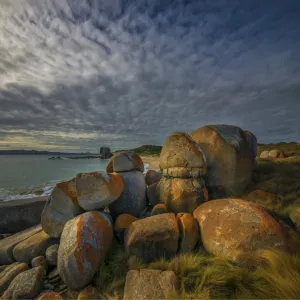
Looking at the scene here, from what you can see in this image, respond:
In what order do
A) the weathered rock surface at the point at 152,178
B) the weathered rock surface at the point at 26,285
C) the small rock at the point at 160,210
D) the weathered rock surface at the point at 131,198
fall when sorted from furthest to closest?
1. the weathered rock surface at the point at 152,178
2. the weathered rock surface at the point at 131,198
3. the small rock at the point at 160,210
4. the weathered rock surface at the point at 26,285

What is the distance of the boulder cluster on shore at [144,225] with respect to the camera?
2824 millimetres

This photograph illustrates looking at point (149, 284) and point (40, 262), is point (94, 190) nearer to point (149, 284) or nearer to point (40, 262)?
point (40, 262)

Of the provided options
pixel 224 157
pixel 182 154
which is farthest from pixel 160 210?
pixel 224 157

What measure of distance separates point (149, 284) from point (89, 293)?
1038mm

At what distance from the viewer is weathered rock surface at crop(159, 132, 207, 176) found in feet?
16.1

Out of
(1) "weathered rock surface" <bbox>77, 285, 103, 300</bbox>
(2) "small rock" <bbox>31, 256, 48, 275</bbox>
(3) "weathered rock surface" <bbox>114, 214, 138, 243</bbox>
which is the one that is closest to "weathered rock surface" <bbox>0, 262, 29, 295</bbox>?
(2) "small rock" <bbox>31, 256, 48, 275</bbox>

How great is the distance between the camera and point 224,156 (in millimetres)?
5281

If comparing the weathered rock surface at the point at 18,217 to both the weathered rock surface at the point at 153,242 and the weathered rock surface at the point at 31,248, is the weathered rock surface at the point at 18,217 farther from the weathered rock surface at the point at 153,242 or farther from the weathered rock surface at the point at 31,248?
the weathered rock surface at the point at 153,242

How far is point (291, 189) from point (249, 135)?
7.39 ft

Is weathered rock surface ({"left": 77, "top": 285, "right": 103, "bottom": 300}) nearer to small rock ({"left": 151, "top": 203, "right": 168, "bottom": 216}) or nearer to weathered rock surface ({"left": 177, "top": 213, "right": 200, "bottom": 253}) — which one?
weathered rock surface ({"left": 177, "top": 213, "right": 200, "bottom": 253})

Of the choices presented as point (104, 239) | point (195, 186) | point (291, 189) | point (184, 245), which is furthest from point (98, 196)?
point (291, 189)

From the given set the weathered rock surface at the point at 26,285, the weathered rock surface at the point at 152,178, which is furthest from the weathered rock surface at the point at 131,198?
the weathered rock surface at the point at 26,285

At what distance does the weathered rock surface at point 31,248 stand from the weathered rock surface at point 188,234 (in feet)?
10.5

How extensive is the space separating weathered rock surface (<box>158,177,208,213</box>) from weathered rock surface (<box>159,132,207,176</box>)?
1.48ft
